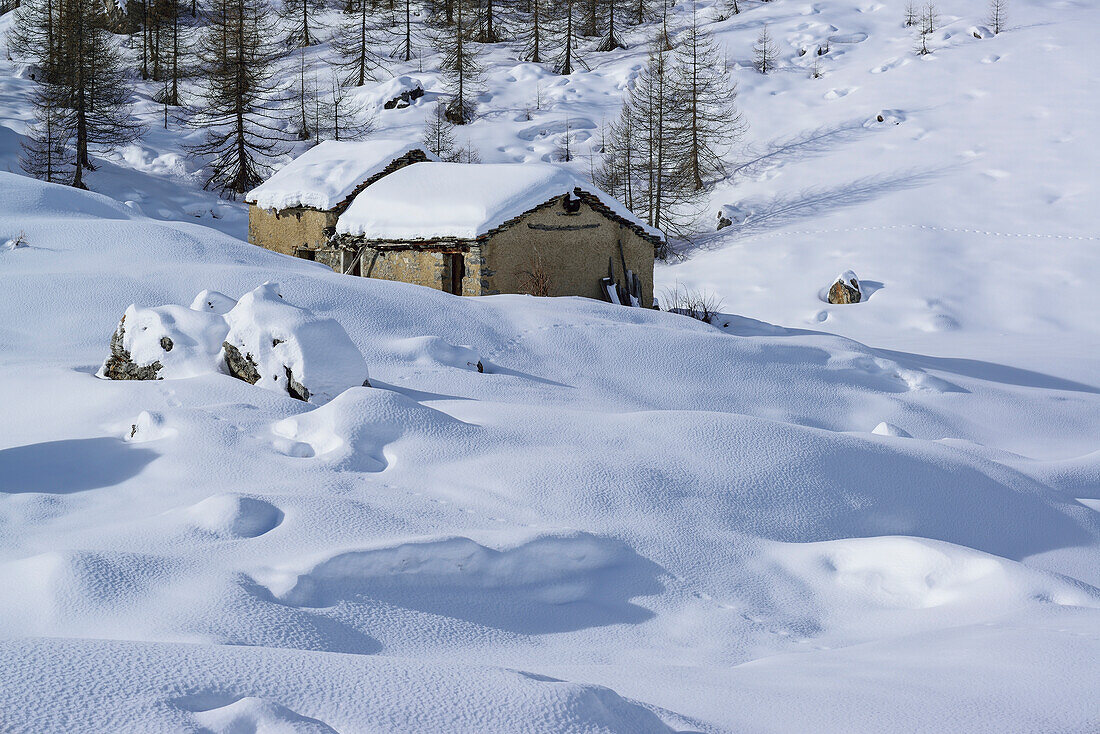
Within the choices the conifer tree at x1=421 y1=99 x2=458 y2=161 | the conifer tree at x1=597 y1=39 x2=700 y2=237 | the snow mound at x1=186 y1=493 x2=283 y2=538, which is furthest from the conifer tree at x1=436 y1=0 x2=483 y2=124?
the snow mound at x1=186 y1=493 x2=283 y2=538

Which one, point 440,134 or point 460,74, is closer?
point 440,134

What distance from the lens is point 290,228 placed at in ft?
60.5

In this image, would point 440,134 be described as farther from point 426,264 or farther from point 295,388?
point 295,388

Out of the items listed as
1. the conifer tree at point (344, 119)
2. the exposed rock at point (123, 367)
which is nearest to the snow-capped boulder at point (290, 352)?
the exposed rock at point (123, 367)

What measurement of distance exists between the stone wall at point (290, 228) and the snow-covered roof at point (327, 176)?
220 mm

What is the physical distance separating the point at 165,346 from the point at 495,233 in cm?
822

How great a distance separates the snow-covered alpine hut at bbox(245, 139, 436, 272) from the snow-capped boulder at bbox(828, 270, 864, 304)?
383 inches

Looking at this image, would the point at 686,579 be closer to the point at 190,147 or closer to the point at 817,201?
the point at 817,201

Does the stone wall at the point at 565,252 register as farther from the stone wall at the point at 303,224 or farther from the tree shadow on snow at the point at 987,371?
the tree shadow on snow at the point at 987,371

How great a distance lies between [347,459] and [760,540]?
98.8 inches

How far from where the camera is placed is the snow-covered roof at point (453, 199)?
1538 centimetres

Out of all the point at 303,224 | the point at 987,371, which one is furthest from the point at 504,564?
the point at 303,224

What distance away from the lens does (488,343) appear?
10.6 metres

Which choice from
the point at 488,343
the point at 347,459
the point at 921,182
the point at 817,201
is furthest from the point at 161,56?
the point at 347,459
